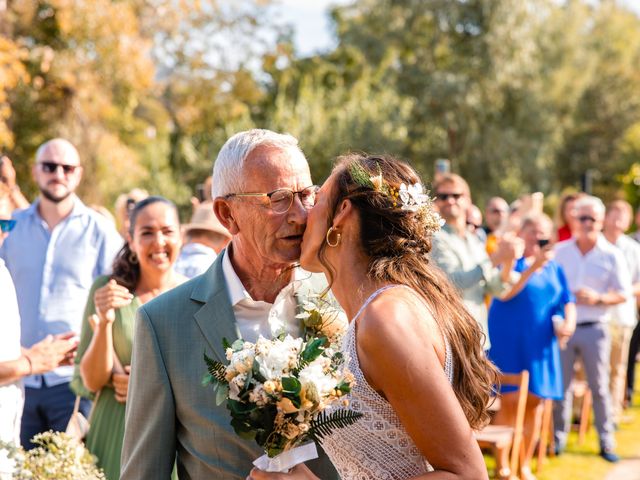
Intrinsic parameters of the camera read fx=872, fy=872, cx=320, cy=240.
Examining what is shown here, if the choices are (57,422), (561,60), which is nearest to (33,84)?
(57,422)

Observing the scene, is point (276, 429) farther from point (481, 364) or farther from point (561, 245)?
point (561, 245)

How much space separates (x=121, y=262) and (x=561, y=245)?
22.3 ft

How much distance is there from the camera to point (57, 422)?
6.34m

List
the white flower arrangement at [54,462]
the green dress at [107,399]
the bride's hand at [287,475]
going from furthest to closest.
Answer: the green dress at [107,399] → the white flower arrangement at [54,462] → the bride's hand at [287,475]

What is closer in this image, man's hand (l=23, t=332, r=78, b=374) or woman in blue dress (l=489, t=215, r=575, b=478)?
man's hand (l=23, t=332, r=78, b=374)

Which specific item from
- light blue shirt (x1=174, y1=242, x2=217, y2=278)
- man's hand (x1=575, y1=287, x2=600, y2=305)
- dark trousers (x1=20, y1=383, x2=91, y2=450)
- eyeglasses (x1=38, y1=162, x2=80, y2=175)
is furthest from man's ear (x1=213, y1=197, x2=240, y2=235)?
man's hand (x1=575, y1=287, x2=600, y2=305)

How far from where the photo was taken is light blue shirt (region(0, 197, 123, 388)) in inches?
261

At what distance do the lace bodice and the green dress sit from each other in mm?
2524

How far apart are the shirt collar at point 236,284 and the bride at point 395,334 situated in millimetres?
355

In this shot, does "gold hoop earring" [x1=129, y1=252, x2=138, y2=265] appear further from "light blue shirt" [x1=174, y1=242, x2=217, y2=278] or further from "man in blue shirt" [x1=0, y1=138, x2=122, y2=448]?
"man in blue shirt" [x1=0, y1=138, x2=122, y2=448]

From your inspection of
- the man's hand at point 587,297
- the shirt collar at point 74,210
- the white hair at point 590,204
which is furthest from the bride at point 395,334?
the white hair at point 590,204

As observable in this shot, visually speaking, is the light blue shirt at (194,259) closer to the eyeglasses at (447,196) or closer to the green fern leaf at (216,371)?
the eyeglasses at (447,196)

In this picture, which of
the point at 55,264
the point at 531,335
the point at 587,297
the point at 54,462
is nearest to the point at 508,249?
the point at 531,335

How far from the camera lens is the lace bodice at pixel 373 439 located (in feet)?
8.59
